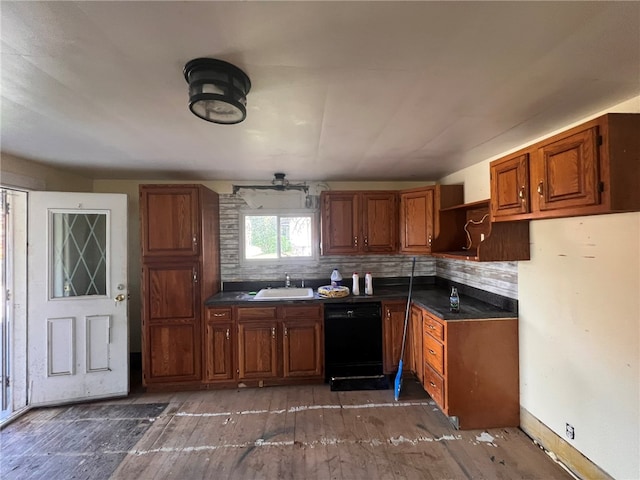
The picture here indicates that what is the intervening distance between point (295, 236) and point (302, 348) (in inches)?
53.0

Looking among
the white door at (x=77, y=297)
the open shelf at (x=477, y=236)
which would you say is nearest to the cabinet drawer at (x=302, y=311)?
the open shelf at (x=477, y=236)

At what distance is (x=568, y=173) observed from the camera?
144 cm

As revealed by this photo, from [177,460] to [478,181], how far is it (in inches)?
132

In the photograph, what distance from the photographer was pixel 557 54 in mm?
1072

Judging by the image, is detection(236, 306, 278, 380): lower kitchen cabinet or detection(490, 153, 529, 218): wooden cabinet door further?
detection(236, 306, 278, 380): lower kitchen cabinet

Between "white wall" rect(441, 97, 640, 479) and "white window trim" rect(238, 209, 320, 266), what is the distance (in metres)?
2.12

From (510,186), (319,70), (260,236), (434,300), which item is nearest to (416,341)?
(434,300)

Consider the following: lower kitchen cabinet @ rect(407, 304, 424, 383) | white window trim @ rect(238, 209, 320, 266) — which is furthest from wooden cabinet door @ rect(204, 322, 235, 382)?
lower kitchen cabinet @ rect(407, 304, 424, 383)

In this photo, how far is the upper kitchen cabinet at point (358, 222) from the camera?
3240 mm

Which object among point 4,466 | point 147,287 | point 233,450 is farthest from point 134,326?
point 233,450

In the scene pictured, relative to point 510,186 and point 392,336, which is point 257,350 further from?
point 510,186

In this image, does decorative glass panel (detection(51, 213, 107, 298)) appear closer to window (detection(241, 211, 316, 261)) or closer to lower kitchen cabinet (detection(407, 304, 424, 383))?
window (detection(241, 211, 316, 261))

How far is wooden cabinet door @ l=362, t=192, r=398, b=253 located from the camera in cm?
326

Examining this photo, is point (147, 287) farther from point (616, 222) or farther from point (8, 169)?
point (616, 222)
